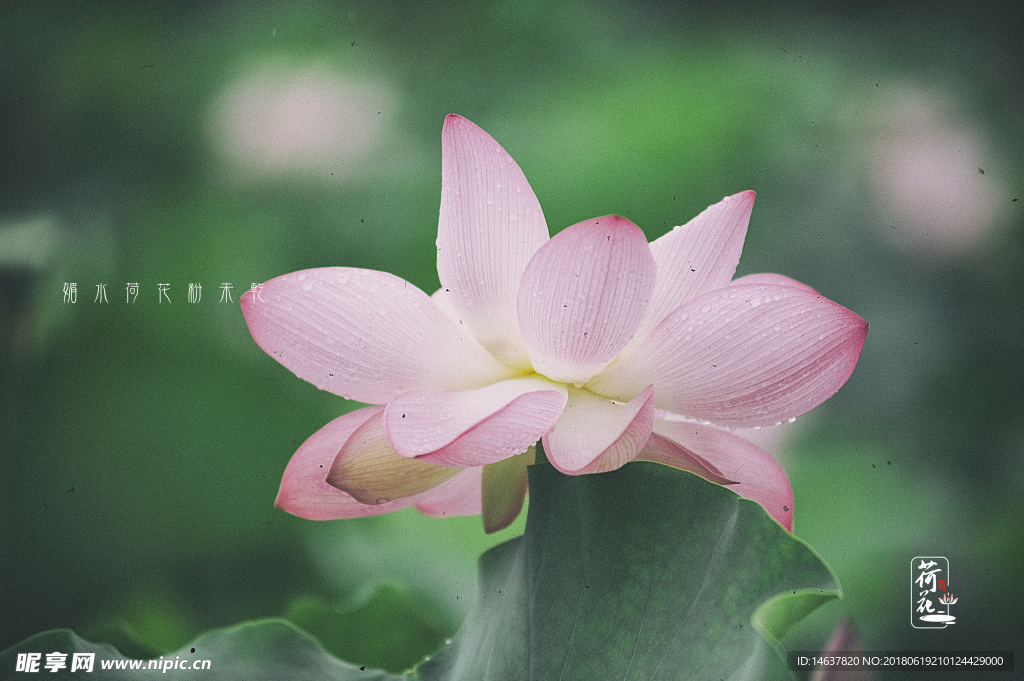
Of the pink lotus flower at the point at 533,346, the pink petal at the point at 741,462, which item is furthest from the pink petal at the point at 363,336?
the pink petal at the point at 741,462

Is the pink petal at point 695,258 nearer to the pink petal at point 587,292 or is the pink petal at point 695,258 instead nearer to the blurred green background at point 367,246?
the pink petal at point 587,292

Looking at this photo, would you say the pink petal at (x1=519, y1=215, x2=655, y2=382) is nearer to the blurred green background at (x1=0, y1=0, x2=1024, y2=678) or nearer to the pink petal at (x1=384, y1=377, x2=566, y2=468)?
the pink petal at (x1=384, y1=377, x2=566, y2=468)

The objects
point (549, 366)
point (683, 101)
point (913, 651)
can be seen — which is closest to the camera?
point (549, 366)

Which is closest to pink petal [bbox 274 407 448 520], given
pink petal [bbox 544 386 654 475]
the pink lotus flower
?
the pink lotus flower

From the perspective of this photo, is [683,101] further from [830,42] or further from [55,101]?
[55,101]

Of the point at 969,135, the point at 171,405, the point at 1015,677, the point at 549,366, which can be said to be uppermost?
the point at 969,135

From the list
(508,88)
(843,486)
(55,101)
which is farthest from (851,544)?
(55,101)

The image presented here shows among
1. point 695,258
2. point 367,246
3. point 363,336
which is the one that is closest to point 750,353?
point 695,258
